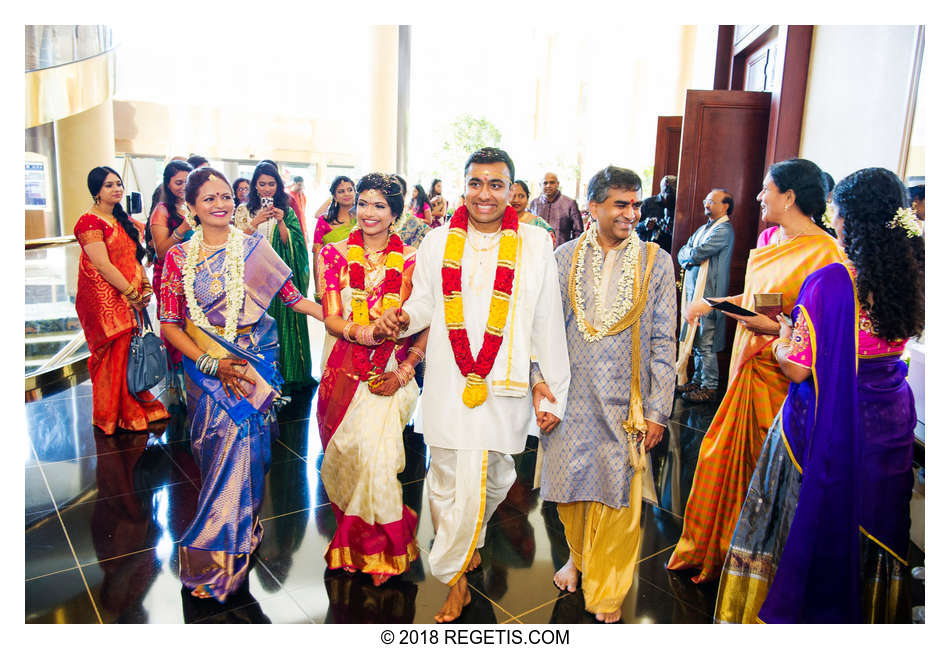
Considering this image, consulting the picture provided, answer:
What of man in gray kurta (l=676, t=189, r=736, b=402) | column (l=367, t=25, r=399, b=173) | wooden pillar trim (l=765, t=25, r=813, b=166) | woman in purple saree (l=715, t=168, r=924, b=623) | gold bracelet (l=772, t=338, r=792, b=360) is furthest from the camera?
column (l=367, t=25, r=399, b=173)

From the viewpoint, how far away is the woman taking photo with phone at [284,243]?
190 inches

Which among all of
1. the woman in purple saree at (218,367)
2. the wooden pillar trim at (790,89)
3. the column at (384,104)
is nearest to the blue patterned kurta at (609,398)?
the woman in purple saree at (218,367)

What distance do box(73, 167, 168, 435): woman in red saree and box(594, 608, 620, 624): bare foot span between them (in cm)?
323

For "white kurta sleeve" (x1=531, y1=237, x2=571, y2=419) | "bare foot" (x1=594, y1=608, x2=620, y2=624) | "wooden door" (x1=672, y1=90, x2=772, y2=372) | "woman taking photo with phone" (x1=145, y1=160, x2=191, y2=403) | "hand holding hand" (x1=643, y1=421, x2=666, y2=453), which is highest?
"wooden door" (x1=672, y1=90, x2=772, y2=372)

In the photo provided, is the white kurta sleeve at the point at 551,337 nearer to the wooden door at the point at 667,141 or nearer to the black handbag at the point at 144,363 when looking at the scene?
the black handbag at the point at 144,363

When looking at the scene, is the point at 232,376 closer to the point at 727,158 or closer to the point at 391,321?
the point at 391,321

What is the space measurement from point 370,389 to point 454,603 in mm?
833

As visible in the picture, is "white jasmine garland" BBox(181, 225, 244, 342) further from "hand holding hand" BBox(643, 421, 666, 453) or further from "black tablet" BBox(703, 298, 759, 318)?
"black tablet" BBox(703, 298, 759, 318)

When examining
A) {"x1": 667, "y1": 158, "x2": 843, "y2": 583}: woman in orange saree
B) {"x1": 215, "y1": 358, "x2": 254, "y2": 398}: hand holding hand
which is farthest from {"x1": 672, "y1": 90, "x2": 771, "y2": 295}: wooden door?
{"x1": 215, "y1": 358, "x2": 254, "y2": 398}: hand holding hand

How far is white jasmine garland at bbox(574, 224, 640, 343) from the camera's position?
2.28 m

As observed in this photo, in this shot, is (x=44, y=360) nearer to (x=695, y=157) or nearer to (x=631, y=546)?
(x=631, y=546)

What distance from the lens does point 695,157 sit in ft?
18.7

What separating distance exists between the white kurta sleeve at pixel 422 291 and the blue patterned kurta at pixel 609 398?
51 cm

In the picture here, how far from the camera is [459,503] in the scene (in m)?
2.21
